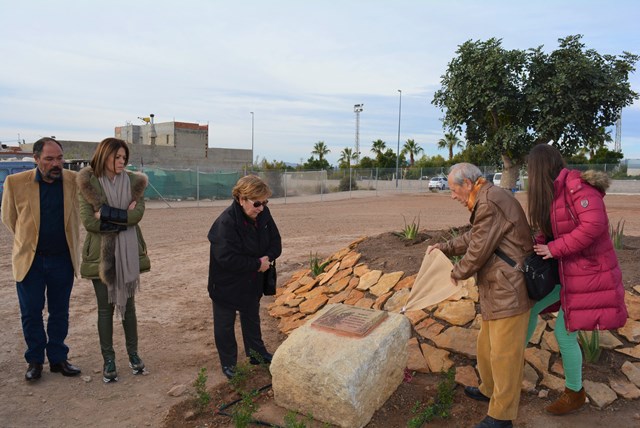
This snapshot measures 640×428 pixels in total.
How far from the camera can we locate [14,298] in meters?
6.58

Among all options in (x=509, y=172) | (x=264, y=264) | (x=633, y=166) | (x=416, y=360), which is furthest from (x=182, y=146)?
(x=416, y=360)

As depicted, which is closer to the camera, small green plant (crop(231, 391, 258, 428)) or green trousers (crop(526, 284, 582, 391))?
small green plant (crop(231, 391, 258, 428))

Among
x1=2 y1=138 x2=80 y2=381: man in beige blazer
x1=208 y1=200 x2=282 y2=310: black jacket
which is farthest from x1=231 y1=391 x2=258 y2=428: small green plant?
x1=2 y1=138 x2=80 y2=381: man in beige blazer

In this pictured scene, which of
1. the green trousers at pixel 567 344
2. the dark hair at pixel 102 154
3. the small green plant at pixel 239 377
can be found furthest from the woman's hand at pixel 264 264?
the green trousers at pixel 567 344

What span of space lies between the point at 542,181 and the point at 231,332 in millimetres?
2611

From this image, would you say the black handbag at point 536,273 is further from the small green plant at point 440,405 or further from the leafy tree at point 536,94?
the leafy tree at point 536,94

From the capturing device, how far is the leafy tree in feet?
19.6

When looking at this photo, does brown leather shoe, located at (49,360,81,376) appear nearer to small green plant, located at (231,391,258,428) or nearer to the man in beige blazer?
the man in beige blazer

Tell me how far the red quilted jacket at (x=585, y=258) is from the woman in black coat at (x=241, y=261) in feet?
6.86

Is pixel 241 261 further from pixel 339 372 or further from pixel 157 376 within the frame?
pixel 157 376

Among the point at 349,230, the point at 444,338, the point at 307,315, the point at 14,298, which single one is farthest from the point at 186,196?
the point at 444,338

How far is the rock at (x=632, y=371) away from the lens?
150 inches

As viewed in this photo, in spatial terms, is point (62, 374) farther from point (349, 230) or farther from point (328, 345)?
point (349, 230)

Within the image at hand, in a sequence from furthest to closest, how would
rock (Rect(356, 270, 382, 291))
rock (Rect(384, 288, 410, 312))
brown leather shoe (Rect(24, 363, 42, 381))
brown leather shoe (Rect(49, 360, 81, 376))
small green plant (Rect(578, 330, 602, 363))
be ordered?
rock (Rect(356, 270, 382, 291)) < rock (Rect(384, 288, 410, 312)) < brown leather shoe (Rect(49, 360, 81, 376)) < brown leather shoe (Rect(24, 363, 42, 381)) < small green plant (Rect(578, 330, 602, 363))
